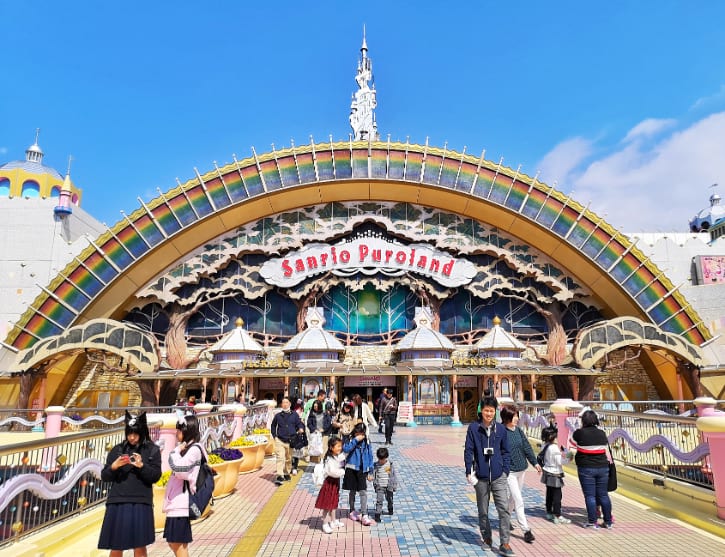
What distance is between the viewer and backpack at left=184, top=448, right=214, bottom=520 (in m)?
5.09

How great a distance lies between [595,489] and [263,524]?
4.83 meters

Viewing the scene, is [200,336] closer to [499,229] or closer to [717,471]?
[499,229]

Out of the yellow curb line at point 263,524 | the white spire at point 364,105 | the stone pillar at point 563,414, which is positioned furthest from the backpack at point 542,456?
the white spire at point 364,105

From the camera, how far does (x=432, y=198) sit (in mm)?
29109

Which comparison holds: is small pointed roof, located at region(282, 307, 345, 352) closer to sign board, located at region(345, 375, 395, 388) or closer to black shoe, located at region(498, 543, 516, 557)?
sign board, located at region(345, 375, 395, 388)

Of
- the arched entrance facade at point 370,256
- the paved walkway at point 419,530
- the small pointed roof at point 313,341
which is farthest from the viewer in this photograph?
the arched entrance facade at point 370,256

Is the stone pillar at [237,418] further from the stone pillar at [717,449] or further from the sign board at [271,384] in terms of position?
the sign board at [271,384]

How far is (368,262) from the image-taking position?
28.6m

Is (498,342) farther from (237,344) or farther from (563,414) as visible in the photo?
(563,414)

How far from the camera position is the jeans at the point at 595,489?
705cm

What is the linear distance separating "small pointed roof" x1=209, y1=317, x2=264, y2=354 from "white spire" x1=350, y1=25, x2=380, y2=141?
15.0 metres

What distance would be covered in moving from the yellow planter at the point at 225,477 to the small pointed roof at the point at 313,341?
1630cm

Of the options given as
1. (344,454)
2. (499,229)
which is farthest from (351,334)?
(344,454)

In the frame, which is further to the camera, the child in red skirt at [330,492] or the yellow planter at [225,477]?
the yellow planter at [225,477]
